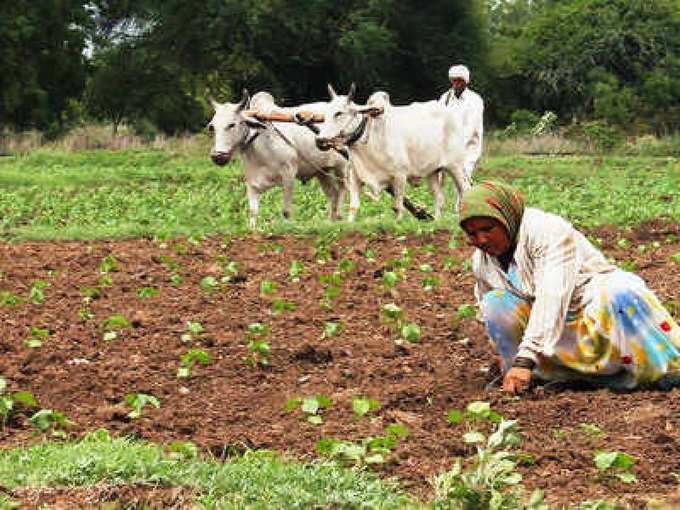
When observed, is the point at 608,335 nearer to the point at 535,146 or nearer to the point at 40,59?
the point at 535,146

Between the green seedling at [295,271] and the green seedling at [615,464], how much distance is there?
545cm

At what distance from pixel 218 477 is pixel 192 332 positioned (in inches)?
128

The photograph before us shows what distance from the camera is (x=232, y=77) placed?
37.0 metres

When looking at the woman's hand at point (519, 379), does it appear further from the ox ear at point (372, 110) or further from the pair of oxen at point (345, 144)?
Answer: the ox ear at point (372, 110)

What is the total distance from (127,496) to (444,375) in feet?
8.53

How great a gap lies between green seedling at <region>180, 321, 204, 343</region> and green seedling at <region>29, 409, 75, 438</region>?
1940 mm

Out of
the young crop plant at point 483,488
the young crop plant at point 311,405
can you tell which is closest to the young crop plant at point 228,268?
the young crop plant at point 311,405

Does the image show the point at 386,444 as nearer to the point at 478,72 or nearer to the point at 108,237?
the point at 108,237

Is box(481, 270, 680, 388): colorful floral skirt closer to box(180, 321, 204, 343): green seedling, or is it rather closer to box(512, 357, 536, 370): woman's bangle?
box(512, 357, 536, 370): woman's bangle

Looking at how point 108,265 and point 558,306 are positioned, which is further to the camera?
point 108,265

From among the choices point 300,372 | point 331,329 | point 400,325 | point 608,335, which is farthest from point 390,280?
point 608,335

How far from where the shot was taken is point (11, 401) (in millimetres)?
5699

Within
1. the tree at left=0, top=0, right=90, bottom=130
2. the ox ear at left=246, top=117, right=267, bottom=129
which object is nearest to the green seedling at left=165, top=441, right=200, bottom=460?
the ox ear at left=246, top=117, right=267, bottom=129

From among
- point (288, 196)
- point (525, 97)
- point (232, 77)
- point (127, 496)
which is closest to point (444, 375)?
point (127, 496)
